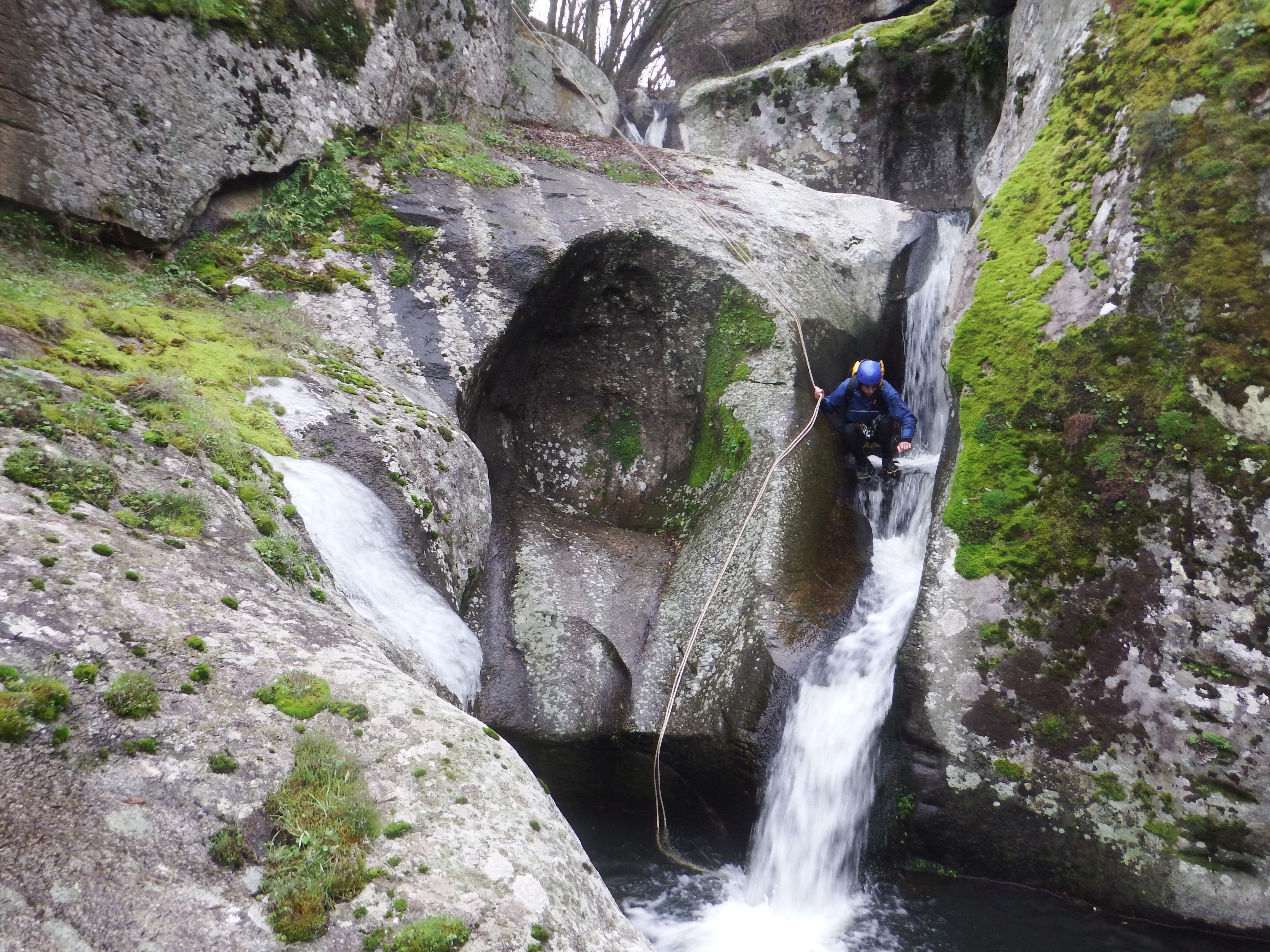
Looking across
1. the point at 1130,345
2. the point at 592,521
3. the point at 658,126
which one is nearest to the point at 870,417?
the point at 1130,345

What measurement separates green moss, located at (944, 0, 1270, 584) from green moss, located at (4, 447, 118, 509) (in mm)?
6649

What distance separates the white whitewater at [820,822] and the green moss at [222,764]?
4482mm

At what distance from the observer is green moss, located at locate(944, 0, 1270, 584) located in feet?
20.3

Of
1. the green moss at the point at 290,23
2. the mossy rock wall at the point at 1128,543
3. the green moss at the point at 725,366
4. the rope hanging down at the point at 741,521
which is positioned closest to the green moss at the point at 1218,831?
the mossy rock wall at the point at 1128,543

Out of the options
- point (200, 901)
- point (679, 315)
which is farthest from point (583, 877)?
point (679, 315)

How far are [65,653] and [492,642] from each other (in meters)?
5.38

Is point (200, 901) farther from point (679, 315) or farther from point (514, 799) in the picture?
point (679, 315)

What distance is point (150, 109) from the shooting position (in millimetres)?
7484

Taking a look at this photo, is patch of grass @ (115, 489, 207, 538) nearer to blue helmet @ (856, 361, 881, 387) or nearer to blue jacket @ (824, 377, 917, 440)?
blue helmet @ (856, 361, 881, 387)

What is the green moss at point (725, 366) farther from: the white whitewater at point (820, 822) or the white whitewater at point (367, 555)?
the white whitewater at point (367, 555)

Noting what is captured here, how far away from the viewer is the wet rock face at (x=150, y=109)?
6691 mm

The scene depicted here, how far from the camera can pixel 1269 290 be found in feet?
19.7

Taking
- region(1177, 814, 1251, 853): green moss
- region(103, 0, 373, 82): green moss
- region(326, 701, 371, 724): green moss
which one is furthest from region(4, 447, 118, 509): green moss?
region(1177, 814, 1251, 853): green moss

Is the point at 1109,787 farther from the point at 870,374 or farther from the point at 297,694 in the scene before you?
the point at 297,694
